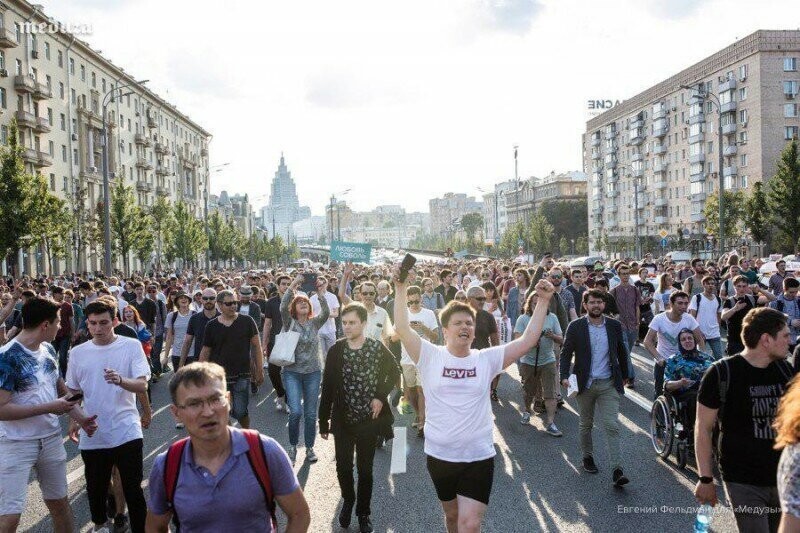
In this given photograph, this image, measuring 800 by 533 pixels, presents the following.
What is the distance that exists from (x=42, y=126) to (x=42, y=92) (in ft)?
8.07

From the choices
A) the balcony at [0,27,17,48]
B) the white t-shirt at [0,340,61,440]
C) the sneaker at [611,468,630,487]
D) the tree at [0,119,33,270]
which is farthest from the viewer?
the balcony at [0,27,17,48]

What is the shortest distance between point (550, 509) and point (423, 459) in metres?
2.05

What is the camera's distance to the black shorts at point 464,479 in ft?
14.7

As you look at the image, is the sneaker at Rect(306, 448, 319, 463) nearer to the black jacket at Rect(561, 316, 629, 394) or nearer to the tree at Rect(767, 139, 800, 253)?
the black jacket at Rect(561, 316, 629, 394)

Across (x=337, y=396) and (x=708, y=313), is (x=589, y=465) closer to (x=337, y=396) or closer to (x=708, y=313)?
(x=337, y=396)

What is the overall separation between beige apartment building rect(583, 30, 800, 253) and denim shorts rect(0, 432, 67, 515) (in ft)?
147

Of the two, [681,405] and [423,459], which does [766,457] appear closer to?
[681,405]

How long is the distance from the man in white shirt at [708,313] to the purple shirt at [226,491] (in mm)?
9002

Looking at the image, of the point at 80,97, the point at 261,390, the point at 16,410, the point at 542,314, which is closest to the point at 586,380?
the point at 542,314

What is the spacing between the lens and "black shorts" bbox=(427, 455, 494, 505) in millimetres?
4477

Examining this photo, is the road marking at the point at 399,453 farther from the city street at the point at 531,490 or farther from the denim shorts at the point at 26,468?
the denim shorts at the point at 26,468

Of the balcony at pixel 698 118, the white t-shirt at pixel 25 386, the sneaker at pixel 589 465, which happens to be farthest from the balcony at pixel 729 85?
the white t-shirt at pixel 25 386

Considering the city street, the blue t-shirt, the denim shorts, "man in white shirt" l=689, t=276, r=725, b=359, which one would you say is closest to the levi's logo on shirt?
the city street

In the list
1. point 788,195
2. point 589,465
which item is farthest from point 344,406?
point 788,195
